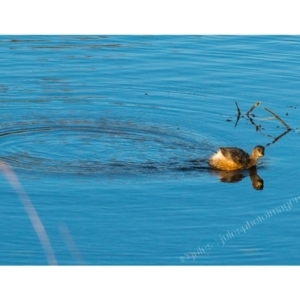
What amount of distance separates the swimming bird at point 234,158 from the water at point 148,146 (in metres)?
0.13

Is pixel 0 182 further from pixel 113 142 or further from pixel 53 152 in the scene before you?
pixel 113 142

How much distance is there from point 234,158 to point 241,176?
28cm

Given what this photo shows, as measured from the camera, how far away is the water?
334 inches

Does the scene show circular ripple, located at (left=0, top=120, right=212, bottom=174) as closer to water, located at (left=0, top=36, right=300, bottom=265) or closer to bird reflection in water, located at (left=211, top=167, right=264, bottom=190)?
water, located at (left=0, top=36, right=300, bottom=265)

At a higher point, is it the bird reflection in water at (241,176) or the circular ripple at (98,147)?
the circular ripple at (98,147)

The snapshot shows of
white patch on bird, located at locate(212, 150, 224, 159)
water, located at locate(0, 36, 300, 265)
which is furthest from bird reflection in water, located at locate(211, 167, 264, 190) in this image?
white patch on bird, located at locate(212, 150, 224, 159)

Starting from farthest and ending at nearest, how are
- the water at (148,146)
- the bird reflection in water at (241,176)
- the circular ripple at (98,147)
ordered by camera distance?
the circular ripple at (98,147)
the bird reflection in water at (241,176)
the water at (148,146)

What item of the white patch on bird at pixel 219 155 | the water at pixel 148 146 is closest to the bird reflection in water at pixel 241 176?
the water at pixel 148 146

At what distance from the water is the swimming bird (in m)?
0.13

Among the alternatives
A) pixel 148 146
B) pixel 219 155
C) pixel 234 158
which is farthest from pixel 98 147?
pixel 234 158

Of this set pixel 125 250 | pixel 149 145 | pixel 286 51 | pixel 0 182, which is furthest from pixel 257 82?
pixel 125 250

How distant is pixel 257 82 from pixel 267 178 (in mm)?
3849

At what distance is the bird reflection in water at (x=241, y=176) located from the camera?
10349mm

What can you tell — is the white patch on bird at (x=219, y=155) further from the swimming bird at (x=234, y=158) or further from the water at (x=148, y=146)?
the water at (x=148, y=146)
